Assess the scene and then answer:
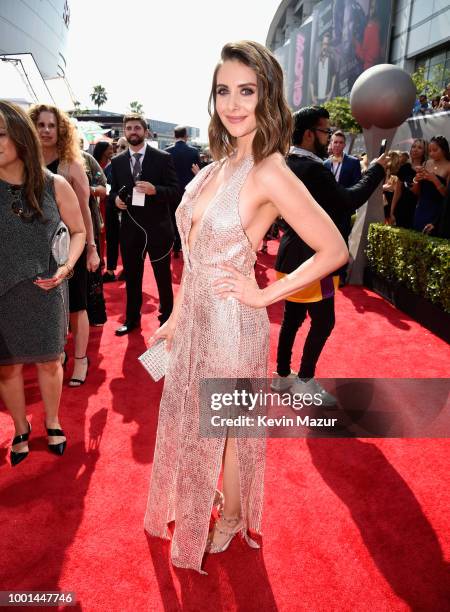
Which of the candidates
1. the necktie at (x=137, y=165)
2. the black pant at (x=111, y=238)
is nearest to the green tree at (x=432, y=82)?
the black pant at (x=111, y=238)

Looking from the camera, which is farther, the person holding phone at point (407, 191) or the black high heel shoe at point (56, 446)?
the person holding phone at point (407, 191)

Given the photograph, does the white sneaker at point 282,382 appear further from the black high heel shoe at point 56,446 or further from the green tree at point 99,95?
the green tree at point 99,95

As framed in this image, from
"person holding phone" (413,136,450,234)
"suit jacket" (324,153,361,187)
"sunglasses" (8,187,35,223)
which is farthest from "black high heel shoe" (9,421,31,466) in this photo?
"person holding phone" (413,136,450,234)

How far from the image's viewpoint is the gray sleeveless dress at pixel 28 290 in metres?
2.23

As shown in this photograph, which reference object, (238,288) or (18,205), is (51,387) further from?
(238,288)

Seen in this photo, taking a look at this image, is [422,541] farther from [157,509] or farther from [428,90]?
[428,90]

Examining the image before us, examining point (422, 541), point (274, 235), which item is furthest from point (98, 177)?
point (274, 235)

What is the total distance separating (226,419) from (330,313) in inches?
60.9

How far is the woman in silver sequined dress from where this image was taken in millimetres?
1483

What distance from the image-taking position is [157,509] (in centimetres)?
203

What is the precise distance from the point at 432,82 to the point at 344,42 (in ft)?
50.0

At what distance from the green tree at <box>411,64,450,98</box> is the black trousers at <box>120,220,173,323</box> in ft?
51.5

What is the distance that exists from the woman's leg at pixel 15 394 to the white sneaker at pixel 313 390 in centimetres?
192

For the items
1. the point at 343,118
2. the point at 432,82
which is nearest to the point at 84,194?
the point at 343,118
